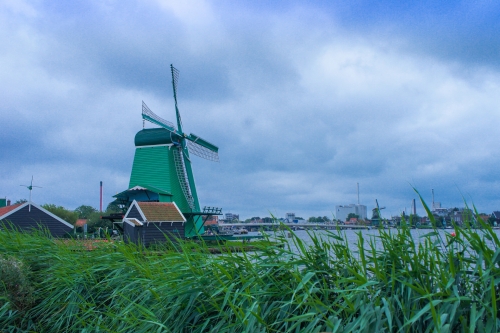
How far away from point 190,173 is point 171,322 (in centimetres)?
2911

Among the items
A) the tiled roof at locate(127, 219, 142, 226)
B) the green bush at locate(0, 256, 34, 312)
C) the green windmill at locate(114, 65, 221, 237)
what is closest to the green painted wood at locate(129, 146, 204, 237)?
the green windmill at locate(114, 65, 221, 237)

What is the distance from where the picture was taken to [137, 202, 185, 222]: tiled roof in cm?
2425

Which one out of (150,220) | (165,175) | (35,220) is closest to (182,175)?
(165,175)

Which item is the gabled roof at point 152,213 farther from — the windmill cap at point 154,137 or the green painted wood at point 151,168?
the windmill cap at point 154,137

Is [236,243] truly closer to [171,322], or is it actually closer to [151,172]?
[171,322]

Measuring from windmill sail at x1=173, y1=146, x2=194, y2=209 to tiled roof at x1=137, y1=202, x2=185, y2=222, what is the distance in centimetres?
527

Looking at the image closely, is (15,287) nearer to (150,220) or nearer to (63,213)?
(150,220)

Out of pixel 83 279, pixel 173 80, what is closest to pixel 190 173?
pixel 173 80

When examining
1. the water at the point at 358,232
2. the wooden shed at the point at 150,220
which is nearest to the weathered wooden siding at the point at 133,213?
the wooden shed at the point at 150,220

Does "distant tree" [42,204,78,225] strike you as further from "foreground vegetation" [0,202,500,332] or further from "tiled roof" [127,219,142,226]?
"foreground vegetation" [0,202,500,332]

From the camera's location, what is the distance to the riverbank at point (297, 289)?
2.90 meters

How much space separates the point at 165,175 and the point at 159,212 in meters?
5.86

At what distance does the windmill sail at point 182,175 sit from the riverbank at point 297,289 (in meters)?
26.0

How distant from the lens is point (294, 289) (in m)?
3.45
